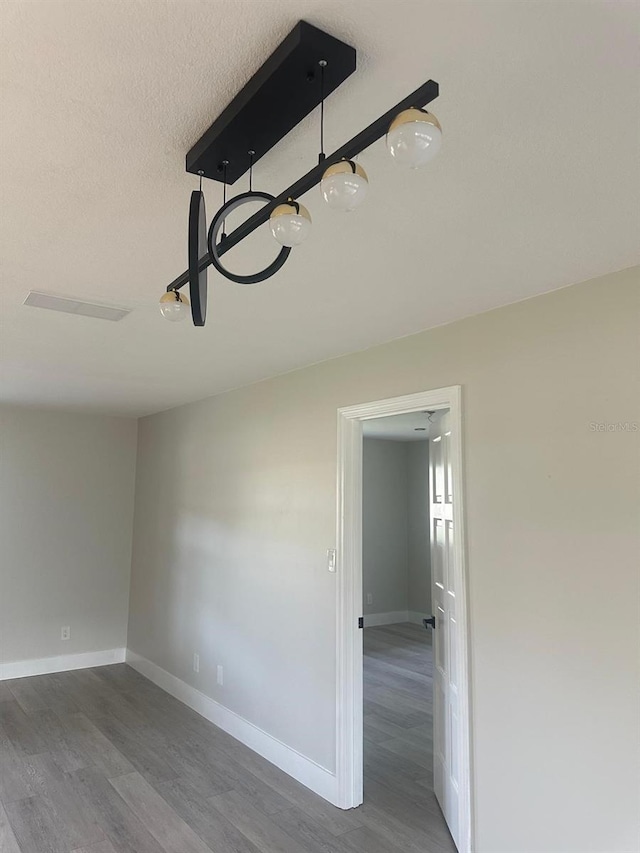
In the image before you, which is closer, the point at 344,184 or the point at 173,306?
the point at 344,184

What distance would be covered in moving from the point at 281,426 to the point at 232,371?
0.50 metres

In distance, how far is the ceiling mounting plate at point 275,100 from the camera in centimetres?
106

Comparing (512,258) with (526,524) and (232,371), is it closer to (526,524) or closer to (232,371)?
(526,524)

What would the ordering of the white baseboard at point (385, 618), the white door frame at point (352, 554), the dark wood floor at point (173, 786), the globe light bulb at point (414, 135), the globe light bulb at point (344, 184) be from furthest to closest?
the white baseboard at point (385, 618)
the dark wood floor at point (173, 786)
the white door frame at point (352, 554)
the globe light bulb at point (344, 184)
the globe light bulb at point (414, 135)

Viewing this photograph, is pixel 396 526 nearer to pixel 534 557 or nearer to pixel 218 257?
pixel 534 557

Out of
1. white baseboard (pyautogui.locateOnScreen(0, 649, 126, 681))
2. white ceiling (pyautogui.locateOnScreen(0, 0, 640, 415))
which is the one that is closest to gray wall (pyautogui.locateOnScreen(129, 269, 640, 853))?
white ceiling (pyautogui.locateOnScreen(0, 0, 640, 415))

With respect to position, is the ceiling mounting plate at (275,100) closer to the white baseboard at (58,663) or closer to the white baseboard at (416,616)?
the white baseboard at (58,663)

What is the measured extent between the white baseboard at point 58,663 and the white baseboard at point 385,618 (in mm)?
3218

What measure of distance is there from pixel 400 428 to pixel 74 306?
15.2ft

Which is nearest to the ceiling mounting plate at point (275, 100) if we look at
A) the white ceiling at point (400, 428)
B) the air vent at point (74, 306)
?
the air vent at point (74, 306)

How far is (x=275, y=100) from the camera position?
3.80ft

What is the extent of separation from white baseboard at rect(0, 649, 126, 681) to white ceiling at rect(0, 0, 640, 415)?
407 centimetres

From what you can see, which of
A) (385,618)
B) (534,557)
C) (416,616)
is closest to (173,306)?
(534,557)

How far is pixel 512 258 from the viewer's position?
6.57 feet
